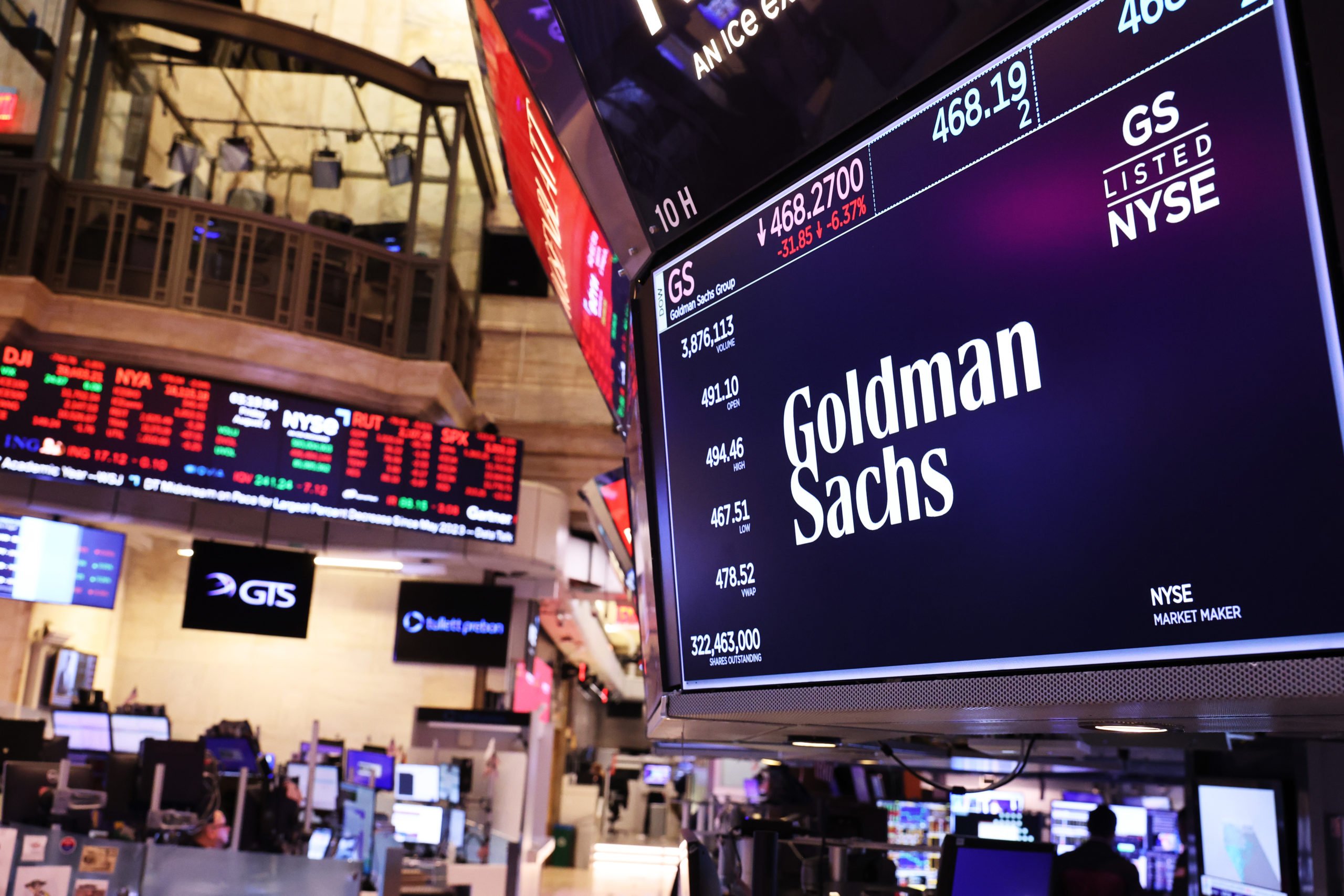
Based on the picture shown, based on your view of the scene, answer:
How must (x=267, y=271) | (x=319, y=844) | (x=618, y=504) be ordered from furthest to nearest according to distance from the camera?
1. (x=267, y=271)
2. (x=319, y=844)
3. (x=618, y=504)

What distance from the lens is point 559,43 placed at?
8.60 ft

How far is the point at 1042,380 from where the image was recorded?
1.40 m

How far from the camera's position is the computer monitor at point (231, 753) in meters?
8.91

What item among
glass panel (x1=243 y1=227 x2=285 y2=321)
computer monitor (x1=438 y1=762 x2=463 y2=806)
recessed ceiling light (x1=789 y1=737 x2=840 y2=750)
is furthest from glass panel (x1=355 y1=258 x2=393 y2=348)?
recessed ceiling light (x1=789 y1=737 x2=840 y2=750)

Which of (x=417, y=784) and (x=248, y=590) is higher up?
(x=248, y=590)


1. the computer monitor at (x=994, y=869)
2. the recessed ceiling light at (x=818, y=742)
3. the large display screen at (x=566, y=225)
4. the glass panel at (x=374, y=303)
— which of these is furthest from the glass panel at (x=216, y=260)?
the computer monitor at (x=994, y=869)

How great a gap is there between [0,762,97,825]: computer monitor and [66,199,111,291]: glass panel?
5.14 metres

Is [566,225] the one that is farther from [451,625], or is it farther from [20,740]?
[451,625]

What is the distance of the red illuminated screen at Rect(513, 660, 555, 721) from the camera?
14211 mm

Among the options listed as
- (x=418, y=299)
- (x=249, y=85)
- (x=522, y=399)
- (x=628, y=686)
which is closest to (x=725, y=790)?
(x=522, y=399)

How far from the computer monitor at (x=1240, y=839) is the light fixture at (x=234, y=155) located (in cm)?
1108

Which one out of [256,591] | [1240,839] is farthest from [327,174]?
[1240,839]

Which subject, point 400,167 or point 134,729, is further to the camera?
point 400,167

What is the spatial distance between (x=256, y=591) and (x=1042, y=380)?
9647 mm
